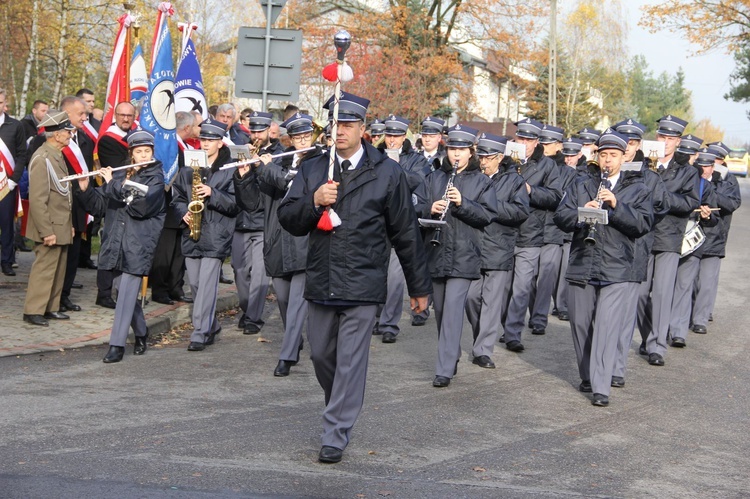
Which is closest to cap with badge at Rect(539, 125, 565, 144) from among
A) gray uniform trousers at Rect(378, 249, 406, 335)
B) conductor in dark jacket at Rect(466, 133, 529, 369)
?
gray uniform trousers at Rect(378, 249, 406, 335)

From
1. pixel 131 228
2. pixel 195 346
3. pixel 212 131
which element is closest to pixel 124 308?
pixel 131 228

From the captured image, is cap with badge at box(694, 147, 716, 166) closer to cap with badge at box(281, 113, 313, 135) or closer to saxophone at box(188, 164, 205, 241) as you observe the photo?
cap with badge at box(281, 113, 313, 135)

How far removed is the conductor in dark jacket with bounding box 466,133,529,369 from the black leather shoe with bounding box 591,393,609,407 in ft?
5.10

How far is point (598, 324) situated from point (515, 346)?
7.72ft

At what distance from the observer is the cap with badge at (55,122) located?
1070 cm

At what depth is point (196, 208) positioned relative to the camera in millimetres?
10359

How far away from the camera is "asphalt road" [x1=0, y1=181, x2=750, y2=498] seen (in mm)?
6148

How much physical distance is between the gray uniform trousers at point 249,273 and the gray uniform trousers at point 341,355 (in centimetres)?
456

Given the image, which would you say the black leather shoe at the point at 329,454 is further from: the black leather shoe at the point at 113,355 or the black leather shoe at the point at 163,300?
the black leather shoe at the point at 163,300

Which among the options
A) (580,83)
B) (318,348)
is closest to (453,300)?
(318,348)

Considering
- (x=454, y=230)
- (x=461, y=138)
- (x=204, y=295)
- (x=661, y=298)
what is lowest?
(x=204, y=295)

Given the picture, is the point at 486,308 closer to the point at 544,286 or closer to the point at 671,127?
the point at 544,286

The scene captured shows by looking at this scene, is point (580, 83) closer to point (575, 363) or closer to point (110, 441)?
point (575, 363)

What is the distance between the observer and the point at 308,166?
693 cm
